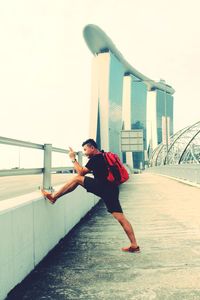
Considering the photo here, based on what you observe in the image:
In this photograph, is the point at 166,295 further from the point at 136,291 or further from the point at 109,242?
the point at 109,242

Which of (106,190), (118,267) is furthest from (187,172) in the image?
(118,267)

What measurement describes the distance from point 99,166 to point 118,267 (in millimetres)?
1350

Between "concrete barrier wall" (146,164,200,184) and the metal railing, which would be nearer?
the metal railing

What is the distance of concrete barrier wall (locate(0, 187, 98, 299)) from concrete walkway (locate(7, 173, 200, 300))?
5.0 inches

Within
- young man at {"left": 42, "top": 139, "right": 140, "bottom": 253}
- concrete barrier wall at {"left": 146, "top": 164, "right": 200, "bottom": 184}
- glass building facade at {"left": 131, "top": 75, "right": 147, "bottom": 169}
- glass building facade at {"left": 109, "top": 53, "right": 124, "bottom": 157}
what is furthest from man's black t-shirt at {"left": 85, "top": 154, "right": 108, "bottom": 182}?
glass building facade at {"left": 131, "top": 75, "right": 147, "bottom": 169}

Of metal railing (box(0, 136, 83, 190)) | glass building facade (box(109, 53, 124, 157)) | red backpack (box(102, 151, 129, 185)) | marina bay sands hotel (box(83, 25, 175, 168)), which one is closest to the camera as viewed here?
metal railing (box(0, 136, 83, 190))

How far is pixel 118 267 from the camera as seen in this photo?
472cm

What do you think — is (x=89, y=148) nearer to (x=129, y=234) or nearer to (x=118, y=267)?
(x=129, y=234)

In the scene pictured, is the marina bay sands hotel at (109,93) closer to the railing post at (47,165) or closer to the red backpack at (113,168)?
the railing post at (47,165)

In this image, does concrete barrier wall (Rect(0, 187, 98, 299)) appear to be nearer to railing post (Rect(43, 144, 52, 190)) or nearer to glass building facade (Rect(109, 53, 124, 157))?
railing post (Rect(43, 144, 52, 190))

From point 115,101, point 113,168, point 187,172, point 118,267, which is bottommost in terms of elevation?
point 118,267

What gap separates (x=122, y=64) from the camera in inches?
5773

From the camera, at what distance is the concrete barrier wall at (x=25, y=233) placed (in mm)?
3701

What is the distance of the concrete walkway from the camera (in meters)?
3.77
